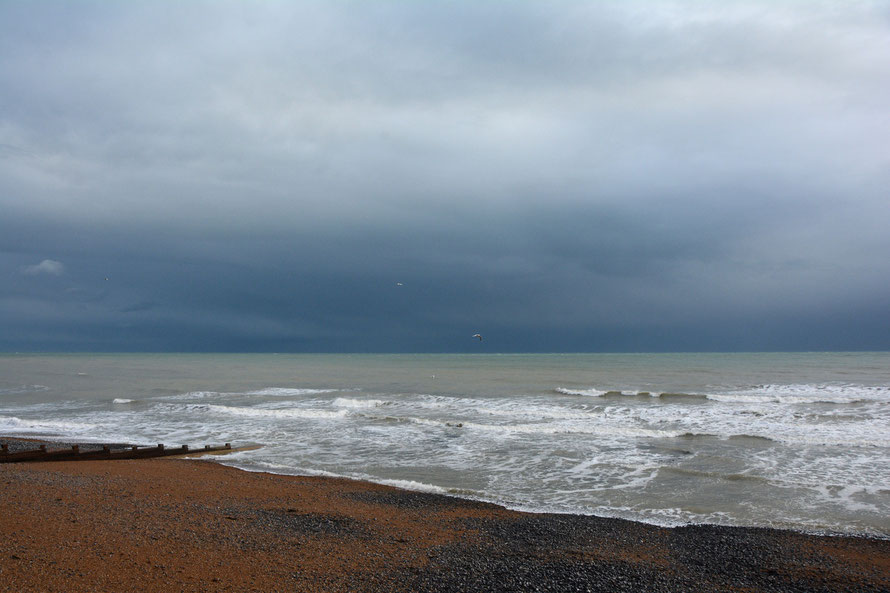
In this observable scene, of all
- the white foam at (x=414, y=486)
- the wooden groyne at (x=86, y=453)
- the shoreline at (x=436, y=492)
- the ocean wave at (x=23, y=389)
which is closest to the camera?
the shoreline at (x=436, y=492)

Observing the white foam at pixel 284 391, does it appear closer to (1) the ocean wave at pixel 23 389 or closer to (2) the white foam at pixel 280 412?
(2) the white foam at pixel 280 412

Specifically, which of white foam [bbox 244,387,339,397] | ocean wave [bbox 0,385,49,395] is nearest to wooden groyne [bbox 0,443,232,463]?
white foam [bbox 244,387,339,397]

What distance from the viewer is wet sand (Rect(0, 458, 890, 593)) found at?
654 centimetres

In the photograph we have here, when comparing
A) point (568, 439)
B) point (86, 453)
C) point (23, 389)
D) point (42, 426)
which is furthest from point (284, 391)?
point (568, 439)

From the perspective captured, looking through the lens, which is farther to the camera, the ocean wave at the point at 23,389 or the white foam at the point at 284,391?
the ocean wave at the point at 23,389

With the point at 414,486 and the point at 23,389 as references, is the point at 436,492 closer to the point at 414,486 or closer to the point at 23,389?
the point at 414,486

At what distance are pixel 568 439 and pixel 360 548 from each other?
42.7 ft

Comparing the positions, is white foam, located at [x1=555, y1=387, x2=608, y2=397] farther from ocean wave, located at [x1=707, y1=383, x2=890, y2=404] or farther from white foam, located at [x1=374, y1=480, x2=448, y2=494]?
white foam, located at [x1=374, y1=480, x2=448, y2=494]

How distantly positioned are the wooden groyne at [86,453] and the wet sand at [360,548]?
3.46 m

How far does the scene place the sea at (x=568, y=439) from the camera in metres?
11.9

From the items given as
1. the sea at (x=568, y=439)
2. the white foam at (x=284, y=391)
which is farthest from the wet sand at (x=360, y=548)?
the white foam at (x=284, y=391)

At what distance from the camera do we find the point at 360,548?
25.6ft

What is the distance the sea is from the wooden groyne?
123 cm

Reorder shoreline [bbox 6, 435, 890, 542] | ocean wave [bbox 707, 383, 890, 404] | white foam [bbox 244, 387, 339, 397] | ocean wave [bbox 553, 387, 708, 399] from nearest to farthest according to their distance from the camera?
shoreline [bbox 6, 435, 890, 542]
ocean wave [bbox 707, 383, 890, 404]
ocean wave [bbox 553, 387, 708, 399]
white foam [bbox 244, 387, 339, 397]
